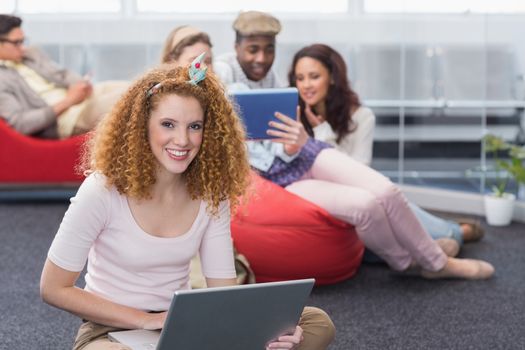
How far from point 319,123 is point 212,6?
196 cm

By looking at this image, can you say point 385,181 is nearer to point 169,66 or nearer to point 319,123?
point 319,123

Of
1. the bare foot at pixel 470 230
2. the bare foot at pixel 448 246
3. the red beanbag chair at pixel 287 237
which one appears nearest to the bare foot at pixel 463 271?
the bare foot at pixel 448 246

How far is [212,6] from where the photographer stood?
18.8ft

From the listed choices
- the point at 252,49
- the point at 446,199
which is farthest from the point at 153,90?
the point at 446,199

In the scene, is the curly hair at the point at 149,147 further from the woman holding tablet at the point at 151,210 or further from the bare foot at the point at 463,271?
the bare foot at the point at 463,271

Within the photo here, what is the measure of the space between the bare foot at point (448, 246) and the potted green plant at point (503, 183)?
35.8 inches

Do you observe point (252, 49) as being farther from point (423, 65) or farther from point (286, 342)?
point (286, 342)

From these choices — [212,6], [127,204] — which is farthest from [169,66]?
[212,6]

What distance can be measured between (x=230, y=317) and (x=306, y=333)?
38cm

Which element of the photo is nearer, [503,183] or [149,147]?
[149,147]

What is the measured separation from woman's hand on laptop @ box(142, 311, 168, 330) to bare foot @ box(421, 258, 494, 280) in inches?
72.1

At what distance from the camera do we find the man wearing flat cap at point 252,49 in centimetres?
390

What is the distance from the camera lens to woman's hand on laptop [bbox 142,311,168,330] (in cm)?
211

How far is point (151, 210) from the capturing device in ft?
7.25
